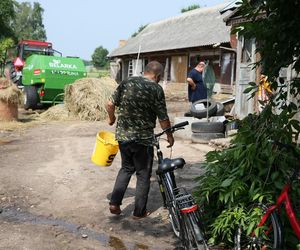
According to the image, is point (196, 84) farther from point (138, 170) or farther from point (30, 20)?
point (30, 20)

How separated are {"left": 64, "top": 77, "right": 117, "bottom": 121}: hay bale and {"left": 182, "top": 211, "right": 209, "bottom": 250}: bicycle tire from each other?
1081cm

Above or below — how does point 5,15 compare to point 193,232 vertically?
above

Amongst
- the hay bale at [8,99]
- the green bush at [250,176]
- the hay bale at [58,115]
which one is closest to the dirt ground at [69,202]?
the green bush at [250,176]

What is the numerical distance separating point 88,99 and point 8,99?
2.53 meters

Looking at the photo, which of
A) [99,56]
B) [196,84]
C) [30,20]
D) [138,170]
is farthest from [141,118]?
[30,20]

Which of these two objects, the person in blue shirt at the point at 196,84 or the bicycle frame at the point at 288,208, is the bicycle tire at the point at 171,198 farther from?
the person in blue shirt at the point at 196,84

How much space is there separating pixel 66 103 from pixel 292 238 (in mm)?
11992

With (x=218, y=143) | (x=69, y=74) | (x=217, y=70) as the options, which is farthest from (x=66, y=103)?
(x=217, y=70)

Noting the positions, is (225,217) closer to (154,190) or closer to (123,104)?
(123,104)

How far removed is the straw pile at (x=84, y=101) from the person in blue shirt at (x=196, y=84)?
4696 mm

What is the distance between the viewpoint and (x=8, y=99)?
12.7m

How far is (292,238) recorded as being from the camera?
366 centimetres

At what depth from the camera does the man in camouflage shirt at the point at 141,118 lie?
4.75 meters

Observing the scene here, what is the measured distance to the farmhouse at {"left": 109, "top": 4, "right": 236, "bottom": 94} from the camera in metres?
22.5
